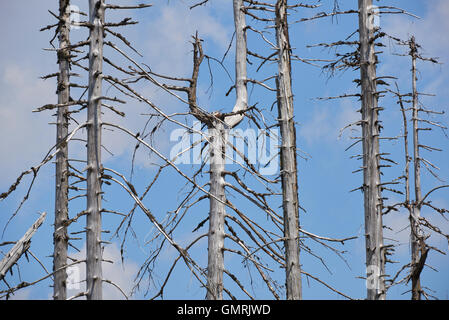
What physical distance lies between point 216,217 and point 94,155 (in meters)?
2.98

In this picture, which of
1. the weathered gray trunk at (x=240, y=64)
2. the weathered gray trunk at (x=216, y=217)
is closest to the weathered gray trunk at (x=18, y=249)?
the weathered gray trunk at (x=216, y=217)

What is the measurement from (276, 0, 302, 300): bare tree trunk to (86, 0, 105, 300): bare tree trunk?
330cm

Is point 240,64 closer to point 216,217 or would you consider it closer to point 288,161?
point 288,161

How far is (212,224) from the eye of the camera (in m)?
9.37

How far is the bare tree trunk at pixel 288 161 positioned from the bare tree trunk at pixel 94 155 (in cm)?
330

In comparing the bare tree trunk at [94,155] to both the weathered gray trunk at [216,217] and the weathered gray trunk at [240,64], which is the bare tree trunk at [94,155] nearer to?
the weathered gray trunk at [216,217]

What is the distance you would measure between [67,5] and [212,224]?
662 centimetres

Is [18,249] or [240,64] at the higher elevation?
[240,64]

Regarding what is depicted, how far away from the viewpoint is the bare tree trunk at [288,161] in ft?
28.5

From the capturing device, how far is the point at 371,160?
427 inches

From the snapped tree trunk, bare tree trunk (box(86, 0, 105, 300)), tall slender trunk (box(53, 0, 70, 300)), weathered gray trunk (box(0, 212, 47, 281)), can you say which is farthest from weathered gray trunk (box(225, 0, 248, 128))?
weathered gray trunk (box(0, 212, 47, 281))

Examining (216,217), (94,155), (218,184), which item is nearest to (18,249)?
(94,155)

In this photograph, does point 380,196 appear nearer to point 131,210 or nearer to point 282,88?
point 282,88
